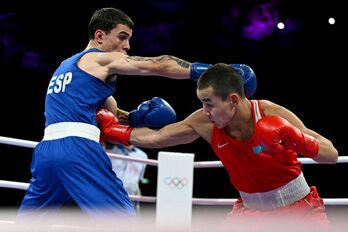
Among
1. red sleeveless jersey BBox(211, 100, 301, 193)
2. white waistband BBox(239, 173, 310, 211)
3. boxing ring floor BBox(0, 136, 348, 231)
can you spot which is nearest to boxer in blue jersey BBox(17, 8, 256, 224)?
boxing ring floor BBox(0, 136, 348, 231)

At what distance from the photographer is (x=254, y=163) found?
101 inches

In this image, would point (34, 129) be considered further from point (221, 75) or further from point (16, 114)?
point (221, 75)

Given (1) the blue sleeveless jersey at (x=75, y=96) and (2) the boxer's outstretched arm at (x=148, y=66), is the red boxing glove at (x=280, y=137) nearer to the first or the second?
(2) the boxer's outstretched arm at (x=148, y=66)

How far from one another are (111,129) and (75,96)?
0.31 meters

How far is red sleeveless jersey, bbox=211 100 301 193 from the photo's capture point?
2572 millimetres

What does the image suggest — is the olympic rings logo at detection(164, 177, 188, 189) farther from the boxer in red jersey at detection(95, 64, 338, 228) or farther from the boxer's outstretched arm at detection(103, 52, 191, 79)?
the boxer's outstretched arm at detection(103, 52, 191, 79)

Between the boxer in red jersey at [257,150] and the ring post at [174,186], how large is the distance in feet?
3.66

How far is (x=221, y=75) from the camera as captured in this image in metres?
2.52

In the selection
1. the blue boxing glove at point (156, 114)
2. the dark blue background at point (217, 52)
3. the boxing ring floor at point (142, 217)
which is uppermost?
the dark blue background at point (217, 52)

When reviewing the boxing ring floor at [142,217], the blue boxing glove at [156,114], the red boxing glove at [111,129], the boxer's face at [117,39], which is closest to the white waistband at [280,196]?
the boxing ring floor at [142,217]

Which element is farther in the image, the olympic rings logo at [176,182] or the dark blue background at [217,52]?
the dark blue background at [217,52]

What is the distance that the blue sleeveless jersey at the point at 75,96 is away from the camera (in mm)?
2740

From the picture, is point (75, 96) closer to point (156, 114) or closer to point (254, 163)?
point (156, 114)

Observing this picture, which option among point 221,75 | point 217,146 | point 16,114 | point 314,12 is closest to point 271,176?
point 217,146
